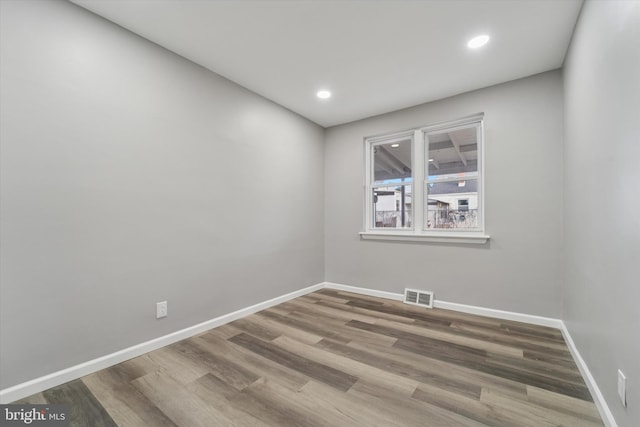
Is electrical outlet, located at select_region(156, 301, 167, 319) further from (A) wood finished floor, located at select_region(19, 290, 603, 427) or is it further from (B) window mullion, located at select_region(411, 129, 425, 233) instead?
(B) window mullion, located at select_region(411, 129, 425, 233)

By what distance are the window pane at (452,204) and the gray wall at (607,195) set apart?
1.05 m

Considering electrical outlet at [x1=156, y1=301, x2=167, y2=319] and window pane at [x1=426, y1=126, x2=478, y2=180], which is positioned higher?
window pane at [x1=426, y1=126, x2=478, y2=180]

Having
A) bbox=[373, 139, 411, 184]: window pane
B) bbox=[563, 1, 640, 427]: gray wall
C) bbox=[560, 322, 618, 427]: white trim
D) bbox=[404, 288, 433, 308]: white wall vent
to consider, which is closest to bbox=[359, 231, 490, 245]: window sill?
bbox=[404, 288, 433, 308]: white wall vent

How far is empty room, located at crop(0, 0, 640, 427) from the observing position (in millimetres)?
1538

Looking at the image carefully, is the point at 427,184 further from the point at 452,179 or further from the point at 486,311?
the point at 486,311

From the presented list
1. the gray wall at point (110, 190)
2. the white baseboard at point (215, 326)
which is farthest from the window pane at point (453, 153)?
the gray wall at point (110, 190)

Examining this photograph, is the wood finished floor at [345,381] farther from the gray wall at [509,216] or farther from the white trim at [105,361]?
the gray wall at [509,216]

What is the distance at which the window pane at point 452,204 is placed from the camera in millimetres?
3225

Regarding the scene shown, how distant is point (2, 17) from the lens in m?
1.58

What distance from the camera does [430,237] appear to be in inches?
132

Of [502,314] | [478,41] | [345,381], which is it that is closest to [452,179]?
[478,41]

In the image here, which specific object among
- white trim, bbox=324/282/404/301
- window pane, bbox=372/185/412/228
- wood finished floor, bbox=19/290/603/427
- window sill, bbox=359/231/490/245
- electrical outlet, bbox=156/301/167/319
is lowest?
wood finished floor, bbox=19/290/603/427

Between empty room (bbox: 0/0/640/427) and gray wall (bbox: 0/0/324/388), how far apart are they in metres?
0.01

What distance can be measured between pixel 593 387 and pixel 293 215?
3105 mm
